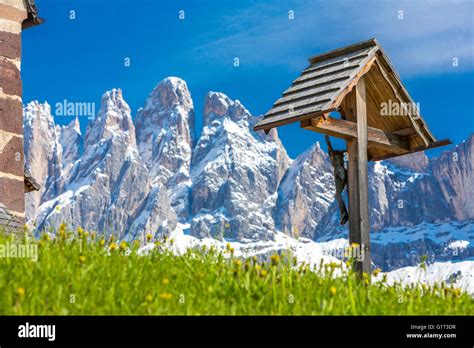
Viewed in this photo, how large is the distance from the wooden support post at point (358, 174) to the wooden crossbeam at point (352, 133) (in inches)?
6.6

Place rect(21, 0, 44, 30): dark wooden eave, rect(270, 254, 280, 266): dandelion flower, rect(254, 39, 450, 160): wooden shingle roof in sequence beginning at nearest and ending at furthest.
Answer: rect(270, 254, 280, 266): dandelion flower, rect(254, 39, 450, 160): wooden shingle roof, rect(21, 0, 44, 30): dark wooden eave

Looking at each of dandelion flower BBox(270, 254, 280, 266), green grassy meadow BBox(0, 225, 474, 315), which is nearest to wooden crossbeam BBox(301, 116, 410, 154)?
green grassy meadow BBox(0, 225, 474, 315)

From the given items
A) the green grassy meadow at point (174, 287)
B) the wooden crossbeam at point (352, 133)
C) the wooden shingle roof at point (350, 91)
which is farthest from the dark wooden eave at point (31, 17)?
the green grassy meadow at point (174, 287)

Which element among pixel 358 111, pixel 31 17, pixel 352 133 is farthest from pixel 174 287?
pixel 31 17

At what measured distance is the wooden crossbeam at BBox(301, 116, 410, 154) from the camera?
1250cm

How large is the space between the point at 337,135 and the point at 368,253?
213 centimetres

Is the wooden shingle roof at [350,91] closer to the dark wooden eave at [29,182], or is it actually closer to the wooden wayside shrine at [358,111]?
the wooden wayside shrine at [358,111]

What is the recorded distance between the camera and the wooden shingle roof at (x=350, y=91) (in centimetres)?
1238

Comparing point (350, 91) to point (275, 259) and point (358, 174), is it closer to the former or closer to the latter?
Answer: point (358, 174)

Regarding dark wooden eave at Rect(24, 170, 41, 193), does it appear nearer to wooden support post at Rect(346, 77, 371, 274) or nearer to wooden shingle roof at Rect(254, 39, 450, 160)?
wooden shingle roof at Rect(254, 39, 450, 160)

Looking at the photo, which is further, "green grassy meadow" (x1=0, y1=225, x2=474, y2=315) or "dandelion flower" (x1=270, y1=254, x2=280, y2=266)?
"dandelion flower" (x1=270, y1=254, x2=280, y2=266)
